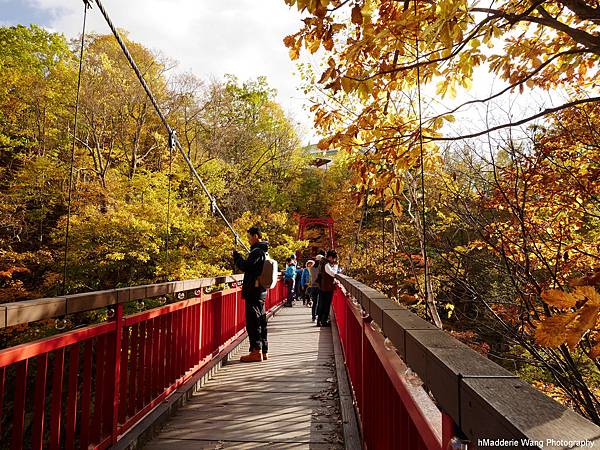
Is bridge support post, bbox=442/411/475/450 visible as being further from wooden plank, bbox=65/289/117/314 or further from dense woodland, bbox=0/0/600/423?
wooden plank, bbox=65/289/117/314

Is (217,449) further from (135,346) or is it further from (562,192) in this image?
(562,192)

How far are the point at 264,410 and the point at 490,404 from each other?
296cm

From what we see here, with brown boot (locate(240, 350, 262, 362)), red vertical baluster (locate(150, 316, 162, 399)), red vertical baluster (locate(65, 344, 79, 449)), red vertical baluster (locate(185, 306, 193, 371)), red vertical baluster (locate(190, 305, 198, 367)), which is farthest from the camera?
brown boot (locate(240, 350, 262, 362))

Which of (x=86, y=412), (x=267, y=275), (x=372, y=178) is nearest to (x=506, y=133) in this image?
(x=372, y=178)

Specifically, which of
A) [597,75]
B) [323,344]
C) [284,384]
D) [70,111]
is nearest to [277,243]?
[70,111]

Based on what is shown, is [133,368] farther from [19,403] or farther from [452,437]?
[452,437]

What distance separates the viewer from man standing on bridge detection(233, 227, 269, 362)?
4.59 m

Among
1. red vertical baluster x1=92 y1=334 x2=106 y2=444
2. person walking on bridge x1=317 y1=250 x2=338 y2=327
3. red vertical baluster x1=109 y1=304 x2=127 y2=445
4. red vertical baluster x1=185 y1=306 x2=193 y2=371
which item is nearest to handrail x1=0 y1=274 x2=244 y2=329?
red vertical baluster x1=109 y1=304 x2=127 y2=445

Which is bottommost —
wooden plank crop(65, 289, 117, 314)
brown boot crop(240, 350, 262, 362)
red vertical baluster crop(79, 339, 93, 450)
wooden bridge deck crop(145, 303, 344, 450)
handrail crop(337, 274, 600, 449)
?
wooden bridge deck crop(145, 303, 344, 450)

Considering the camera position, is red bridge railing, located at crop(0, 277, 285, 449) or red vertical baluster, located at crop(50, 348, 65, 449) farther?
red vertical baluster, located at crop(50, 348, 65, 449)

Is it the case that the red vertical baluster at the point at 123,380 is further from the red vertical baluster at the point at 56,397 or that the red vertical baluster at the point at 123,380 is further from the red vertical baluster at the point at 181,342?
the red vertical baluster at the point at 181,342

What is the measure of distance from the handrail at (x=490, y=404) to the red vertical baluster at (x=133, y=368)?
2.08 m

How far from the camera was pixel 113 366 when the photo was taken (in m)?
2.34

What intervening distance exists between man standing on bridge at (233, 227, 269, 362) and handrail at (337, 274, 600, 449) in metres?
3.53
